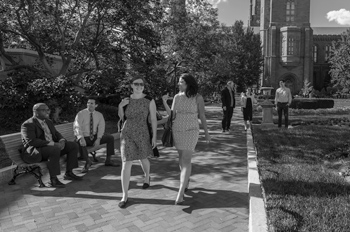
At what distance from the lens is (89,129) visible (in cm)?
635

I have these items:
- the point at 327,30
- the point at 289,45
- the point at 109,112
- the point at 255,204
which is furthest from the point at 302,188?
the point at 327,30

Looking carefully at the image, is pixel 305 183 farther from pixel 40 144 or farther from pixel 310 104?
pixel 310 104

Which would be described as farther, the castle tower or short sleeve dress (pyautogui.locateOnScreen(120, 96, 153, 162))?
the castle tower

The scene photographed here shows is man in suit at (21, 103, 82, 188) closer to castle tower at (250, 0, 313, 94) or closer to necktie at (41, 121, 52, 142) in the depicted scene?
necktie at (41, 121, 52, 142)

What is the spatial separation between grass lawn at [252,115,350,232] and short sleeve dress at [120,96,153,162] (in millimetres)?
1809

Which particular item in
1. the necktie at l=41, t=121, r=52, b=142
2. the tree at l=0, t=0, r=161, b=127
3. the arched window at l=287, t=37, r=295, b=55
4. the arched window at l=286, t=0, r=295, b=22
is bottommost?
the necktie at l=41, t=121, r=52, b=142

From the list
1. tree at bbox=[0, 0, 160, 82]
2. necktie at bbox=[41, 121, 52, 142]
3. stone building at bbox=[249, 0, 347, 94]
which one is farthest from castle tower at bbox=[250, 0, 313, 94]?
necktie at bbox=[41, 121, 52, 142]

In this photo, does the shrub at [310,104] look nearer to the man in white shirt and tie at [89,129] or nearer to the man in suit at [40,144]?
the man in white shirt and tie at [89,129]

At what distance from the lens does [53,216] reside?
13.0ft

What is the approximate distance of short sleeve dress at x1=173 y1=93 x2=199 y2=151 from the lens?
14.3 feet

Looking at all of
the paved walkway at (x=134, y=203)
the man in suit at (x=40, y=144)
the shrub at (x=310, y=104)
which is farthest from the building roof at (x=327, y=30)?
the man in suit at (x=40, y=144)

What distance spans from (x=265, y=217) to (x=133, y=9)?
9.27m

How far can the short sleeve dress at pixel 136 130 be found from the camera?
4.36 meters

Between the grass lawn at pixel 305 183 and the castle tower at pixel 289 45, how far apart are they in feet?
135
